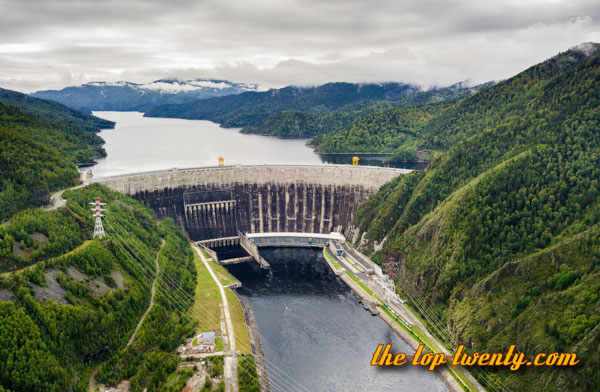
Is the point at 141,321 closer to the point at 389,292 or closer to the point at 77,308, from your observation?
the point at 77,308

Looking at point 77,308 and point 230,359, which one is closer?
point 77,308

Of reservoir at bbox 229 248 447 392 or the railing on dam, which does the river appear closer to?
reservoir at bbox 229 248 447 392

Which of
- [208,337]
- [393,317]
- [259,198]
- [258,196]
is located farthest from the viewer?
[258,196]

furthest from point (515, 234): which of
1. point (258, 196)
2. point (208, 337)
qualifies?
point (258, 196)

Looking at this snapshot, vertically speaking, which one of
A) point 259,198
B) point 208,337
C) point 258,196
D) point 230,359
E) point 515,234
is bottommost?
point 230,359

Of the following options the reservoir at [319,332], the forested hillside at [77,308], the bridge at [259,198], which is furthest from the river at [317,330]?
the forested hillside at [77,308]

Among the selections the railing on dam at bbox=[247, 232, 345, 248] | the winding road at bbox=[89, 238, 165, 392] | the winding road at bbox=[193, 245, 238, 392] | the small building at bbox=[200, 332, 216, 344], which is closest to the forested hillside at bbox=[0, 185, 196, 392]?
the winding road at bbox=[89, 238, 165, 392]

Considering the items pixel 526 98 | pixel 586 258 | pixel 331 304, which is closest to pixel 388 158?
pixel 526 98
